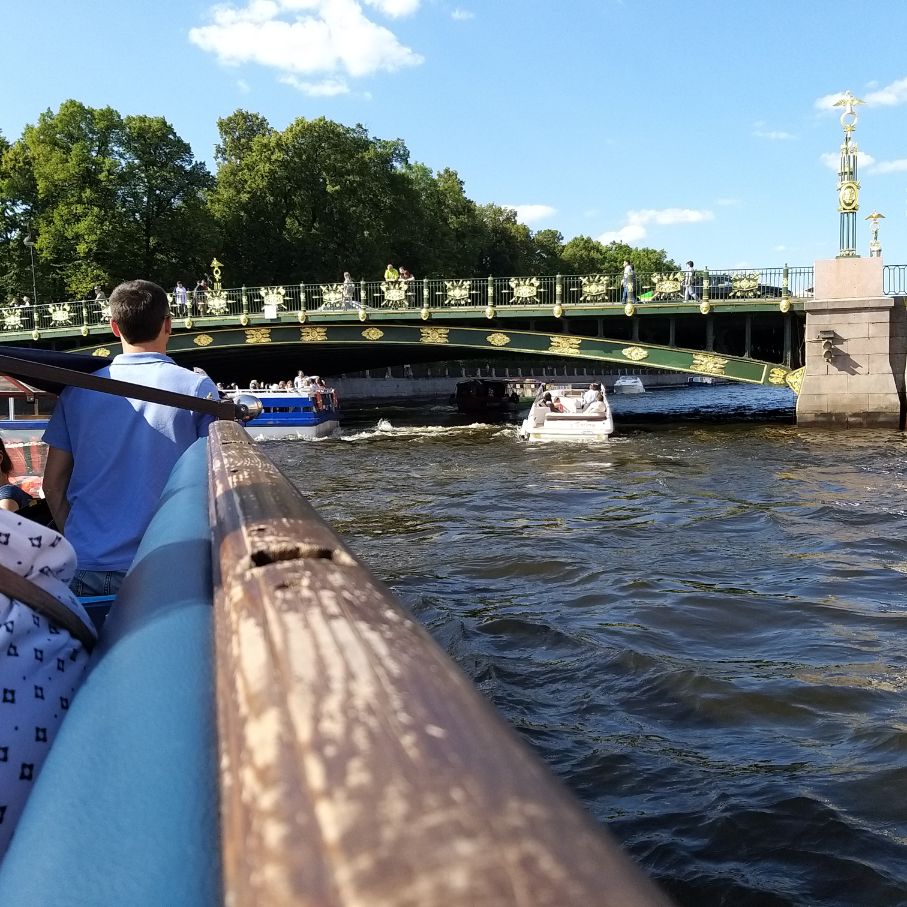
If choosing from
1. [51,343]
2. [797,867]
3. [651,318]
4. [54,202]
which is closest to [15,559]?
[797,867]

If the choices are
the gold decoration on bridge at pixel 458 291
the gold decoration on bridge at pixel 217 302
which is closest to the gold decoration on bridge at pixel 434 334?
the gold decoration on bridge at pixel 458 291

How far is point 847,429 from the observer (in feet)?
69.7

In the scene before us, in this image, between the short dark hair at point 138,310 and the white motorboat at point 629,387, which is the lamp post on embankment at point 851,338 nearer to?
the short dark hair at point 138,310

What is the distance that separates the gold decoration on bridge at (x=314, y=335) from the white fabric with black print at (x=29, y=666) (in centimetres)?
2667

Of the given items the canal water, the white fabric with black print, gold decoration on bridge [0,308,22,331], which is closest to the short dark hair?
A: the white fabric with black print

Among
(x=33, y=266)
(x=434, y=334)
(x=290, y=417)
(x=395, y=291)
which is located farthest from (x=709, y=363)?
(x=33, y=266)

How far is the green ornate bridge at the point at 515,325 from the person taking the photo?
2341 cm

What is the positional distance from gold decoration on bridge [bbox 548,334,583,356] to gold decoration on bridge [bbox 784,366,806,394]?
17.8 ft

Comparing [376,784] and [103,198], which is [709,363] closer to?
[376,784]

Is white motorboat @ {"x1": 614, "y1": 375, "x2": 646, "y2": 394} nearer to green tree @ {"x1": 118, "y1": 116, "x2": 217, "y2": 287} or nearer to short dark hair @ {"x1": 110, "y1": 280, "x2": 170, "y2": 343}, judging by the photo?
green tree @ {"x1": 118, "y1": 116, "x2": 217, "y2": 287}

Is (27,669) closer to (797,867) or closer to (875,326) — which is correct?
(797,867)

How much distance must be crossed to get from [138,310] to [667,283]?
2231 cm

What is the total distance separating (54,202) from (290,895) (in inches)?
1738

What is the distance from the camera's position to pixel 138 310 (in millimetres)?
2846
